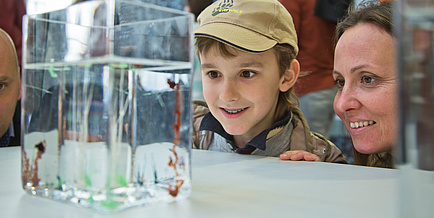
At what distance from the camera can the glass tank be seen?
0.44m

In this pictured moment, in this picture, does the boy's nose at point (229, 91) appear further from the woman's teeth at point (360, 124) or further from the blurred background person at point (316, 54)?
the blurred background person at point (316, 54)

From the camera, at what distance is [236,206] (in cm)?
48

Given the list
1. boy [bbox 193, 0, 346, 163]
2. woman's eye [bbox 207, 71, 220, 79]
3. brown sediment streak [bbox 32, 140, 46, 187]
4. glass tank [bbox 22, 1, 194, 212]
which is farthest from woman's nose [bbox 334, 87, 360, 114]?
brown sediment streak [bbox 32, 140, 46, 187]

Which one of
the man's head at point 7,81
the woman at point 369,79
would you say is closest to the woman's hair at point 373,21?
the woman at point 369,79

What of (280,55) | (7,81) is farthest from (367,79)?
(7,81)

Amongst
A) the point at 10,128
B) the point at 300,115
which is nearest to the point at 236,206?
the point at 300,115

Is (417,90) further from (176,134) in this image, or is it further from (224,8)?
(224,8)

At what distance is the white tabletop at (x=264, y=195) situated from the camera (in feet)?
1.49

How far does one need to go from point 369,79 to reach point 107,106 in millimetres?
1063

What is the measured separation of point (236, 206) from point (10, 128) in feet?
5.69

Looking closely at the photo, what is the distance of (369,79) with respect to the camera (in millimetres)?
1318

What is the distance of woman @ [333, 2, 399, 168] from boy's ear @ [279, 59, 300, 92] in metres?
0.22

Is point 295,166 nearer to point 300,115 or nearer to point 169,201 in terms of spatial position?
point 169,201

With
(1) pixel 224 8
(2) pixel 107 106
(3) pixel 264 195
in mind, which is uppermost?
(1) pixel 224 8
